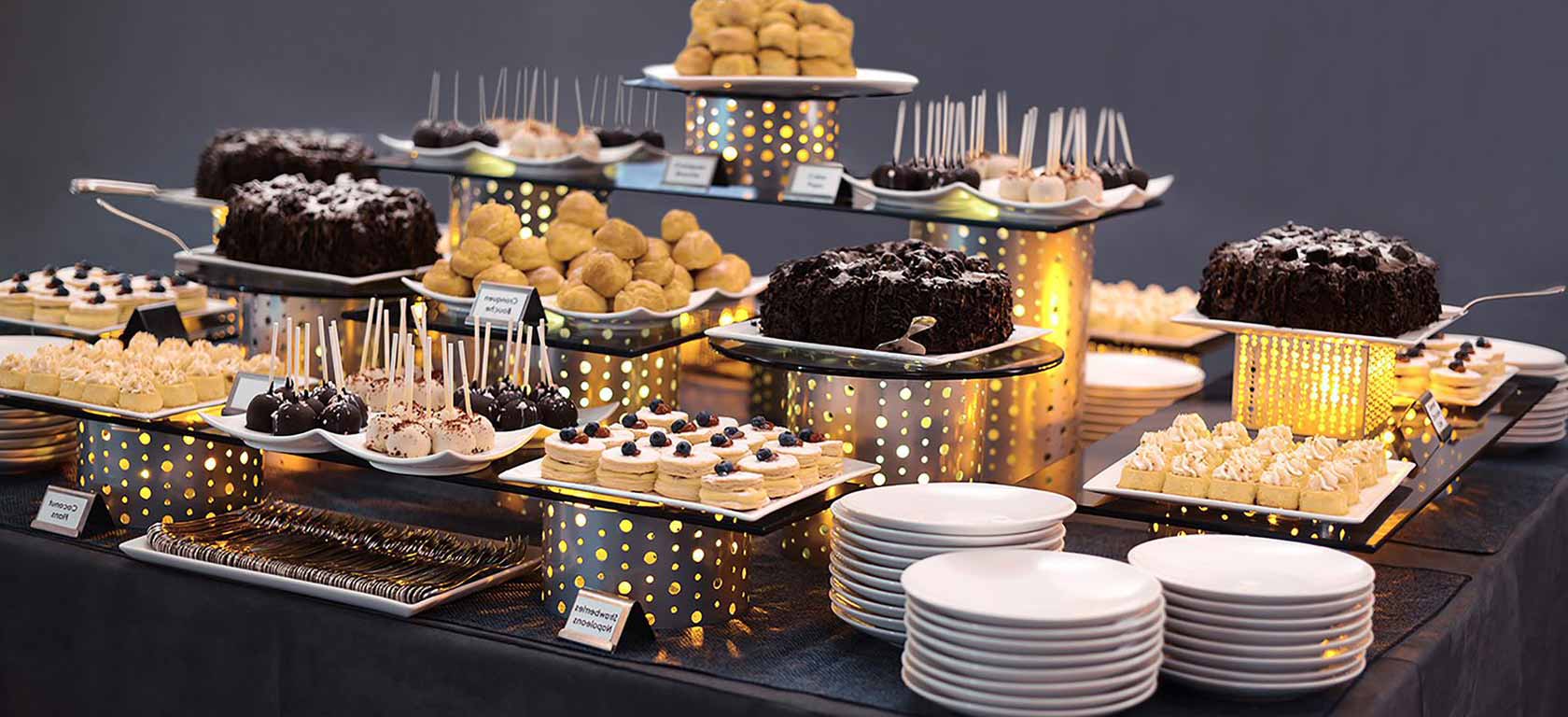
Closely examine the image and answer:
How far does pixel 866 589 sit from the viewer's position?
3311mm

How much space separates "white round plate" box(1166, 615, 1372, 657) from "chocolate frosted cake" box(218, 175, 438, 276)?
2.65 m

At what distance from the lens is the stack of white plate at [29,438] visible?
449 cm

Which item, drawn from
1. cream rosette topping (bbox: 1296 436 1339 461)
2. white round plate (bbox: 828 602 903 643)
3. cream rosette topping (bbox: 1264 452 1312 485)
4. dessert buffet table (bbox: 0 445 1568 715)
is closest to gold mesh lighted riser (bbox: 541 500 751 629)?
dessert buffet table (bbox: 0 445 1568 715)

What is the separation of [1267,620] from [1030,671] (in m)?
0.47

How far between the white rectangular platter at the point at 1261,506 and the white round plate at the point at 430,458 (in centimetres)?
122

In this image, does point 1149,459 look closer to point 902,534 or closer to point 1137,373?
point 902,534

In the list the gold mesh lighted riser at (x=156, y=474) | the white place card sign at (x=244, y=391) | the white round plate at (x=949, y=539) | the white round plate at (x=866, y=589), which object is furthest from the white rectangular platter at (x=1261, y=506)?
the gold mesh lighted riser at (x=156, y=474)

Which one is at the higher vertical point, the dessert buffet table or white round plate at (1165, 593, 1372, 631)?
white round plate at (1165, 593, 1372, 631)

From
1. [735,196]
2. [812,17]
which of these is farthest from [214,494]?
[812,17]

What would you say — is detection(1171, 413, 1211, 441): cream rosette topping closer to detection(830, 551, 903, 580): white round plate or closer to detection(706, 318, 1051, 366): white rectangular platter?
detection(706, 318, 1051, 366): white rectangular platter

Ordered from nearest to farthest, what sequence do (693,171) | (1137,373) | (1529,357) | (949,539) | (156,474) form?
(949,539)
(156,474)
(693,171)
(1529,357)
(1137,373)

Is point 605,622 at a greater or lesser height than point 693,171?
lesser

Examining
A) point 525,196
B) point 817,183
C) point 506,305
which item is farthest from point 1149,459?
point 525,196

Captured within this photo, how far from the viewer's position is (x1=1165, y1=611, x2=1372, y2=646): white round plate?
2.99m
